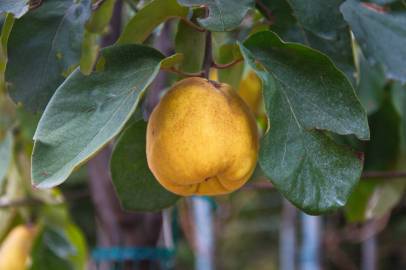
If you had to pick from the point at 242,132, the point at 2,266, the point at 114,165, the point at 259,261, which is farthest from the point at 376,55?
the point at 259,261

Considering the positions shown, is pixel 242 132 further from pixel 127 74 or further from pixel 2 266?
pixel 2 266

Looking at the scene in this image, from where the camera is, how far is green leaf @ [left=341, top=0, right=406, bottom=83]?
723mm

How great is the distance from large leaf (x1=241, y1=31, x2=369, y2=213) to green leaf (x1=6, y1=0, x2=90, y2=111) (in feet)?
0.65

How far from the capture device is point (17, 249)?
4.46 ft

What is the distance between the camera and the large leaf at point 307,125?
61 cm

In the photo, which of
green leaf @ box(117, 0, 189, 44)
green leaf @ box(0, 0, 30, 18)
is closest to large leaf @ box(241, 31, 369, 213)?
green leaf @ box(117, 0, 189, 44)

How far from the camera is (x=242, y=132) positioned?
660 millimetres

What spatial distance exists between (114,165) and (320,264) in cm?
133

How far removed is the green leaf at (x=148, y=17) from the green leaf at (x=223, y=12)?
0.25ft

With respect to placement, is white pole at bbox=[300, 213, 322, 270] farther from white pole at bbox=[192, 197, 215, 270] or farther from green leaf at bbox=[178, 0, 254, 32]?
green leaf at bbox=[178, 0, 254, 32]

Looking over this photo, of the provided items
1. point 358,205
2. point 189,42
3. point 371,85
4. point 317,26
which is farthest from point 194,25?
point 358,205

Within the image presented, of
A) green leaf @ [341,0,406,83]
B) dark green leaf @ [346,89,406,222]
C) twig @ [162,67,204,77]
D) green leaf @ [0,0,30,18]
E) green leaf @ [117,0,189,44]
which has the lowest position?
dark green leaf @ [346,89,406,222]

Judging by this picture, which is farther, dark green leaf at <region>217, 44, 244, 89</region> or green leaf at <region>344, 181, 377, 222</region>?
green leaf at <region>344, 181, 377, 222</region>

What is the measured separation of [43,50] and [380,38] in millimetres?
366
